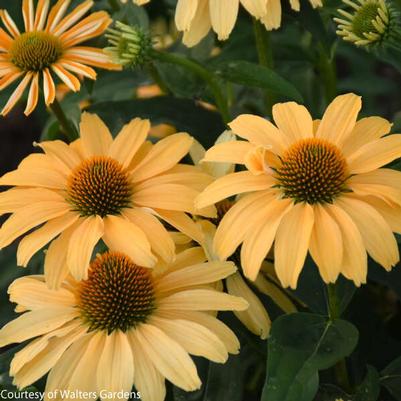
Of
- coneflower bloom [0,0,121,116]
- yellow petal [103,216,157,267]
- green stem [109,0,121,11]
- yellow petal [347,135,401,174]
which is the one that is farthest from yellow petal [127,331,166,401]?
green stem [109,0,121,11]

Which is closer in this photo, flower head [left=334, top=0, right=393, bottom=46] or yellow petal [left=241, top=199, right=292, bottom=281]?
yellow petal [left=241, top=199, right=292, bottom=281]

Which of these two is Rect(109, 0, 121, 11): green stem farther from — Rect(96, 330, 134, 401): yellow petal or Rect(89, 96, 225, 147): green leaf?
Rect(96, 330, 134, 401): yellow petal

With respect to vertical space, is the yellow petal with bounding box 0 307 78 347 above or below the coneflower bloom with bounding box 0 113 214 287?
below

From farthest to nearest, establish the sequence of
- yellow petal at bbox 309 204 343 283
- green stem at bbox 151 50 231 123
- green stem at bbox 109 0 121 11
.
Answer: green stem at bbox 109 0 121 11 < green stem at bbox 151 50 231 123 < yellow petal at bbox 309 204 343 283

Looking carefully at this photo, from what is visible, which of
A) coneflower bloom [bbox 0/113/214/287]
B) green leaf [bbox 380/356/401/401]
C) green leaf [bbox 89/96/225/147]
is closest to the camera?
coneflower bloom [bbox 0/113/214/287]

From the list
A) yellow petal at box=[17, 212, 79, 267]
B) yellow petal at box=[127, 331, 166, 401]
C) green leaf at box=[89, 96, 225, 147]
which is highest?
green leaf at box=[89, 96, 225, 147]

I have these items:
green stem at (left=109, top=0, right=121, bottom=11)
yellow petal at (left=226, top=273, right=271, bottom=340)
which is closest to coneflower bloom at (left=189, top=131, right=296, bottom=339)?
yellow petal at (left=226, top=273, right=271, bottom=340)
